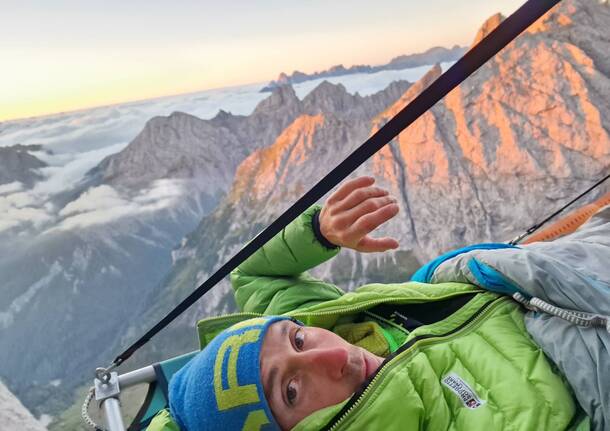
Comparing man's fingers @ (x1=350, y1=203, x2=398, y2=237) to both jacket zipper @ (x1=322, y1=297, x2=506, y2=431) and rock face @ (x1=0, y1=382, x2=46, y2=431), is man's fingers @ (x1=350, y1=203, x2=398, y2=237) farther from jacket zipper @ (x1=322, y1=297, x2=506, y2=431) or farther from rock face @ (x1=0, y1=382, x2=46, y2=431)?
rock face @ (x1=0, y1=382, x2=46, y2=431)

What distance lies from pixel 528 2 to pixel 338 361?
43cm

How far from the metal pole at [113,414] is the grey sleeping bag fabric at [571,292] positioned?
0.64m

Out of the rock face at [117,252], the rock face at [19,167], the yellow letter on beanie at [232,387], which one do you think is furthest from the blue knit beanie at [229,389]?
the rock face at [117,252]

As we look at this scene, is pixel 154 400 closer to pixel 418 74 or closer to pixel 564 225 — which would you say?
pixel 564 225

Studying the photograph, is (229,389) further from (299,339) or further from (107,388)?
(107,388)

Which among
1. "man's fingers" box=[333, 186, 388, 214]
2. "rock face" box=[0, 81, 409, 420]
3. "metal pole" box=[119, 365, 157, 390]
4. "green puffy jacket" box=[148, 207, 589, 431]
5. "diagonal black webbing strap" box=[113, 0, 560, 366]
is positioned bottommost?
"rock face" box=[0, 81, 409, 420]

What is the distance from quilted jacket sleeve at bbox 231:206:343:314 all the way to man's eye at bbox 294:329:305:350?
0.66 feet

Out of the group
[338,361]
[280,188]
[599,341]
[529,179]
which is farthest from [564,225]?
[280,188]

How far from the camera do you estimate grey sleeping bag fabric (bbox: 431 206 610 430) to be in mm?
534

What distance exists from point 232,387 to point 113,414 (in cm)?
44

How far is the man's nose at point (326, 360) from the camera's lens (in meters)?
0.57

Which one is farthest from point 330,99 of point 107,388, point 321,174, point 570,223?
point 107,388

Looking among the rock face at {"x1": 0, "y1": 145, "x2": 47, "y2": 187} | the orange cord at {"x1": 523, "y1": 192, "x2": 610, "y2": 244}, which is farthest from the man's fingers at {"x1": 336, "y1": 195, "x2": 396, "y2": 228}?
the rock face at {"x1": 0, "y1": 145, "x2": 47, "y2": 187}

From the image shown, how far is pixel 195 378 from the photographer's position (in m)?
0.59
